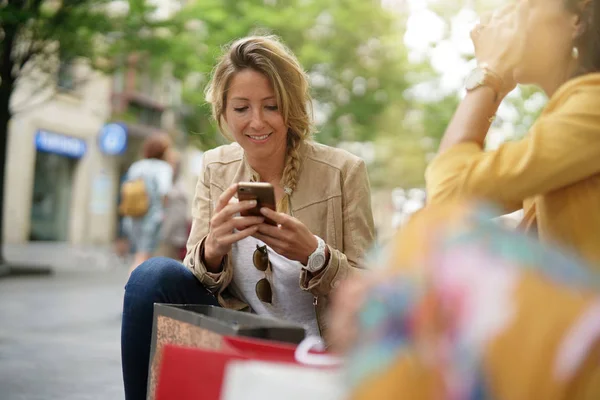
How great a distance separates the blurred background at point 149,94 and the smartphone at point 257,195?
1131 centimetres

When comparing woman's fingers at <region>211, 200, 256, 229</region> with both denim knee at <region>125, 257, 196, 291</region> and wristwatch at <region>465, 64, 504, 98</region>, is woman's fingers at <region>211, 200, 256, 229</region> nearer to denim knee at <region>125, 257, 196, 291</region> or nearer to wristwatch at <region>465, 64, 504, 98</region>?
denim knee at <region>125, 257, 196, 291</region>

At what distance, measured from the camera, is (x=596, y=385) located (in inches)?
43.3

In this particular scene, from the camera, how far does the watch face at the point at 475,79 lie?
1.70 meters

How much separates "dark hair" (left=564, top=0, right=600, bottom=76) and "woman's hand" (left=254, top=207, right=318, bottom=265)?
0.98m

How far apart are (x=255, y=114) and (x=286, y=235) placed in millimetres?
621

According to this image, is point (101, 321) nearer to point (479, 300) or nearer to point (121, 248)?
point (479, 300)

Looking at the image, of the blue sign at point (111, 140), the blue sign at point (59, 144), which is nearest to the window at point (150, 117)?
the blue sign at point (111, 140)

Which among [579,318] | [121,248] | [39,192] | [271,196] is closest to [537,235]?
[579,318]

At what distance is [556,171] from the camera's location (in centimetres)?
147

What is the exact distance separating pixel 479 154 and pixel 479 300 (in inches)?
20.2

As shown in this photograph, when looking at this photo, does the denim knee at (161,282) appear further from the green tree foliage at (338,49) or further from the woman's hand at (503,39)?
the green tree foliage at (338,49)

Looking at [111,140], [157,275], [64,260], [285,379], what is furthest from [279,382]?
[111,140]

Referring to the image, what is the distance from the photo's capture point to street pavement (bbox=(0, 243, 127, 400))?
4402mm

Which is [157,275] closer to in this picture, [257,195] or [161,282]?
[161,282]
